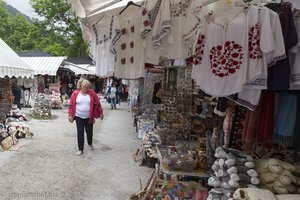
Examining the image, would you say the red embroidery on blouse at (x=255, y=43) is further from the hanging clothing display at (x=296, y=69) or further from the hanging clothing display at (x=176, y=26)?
the hanging clothing display at (x=176, y=26)

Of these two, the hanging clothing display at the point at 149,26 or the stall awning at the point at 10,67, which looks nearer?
the hanging clothing display at the point at 149,26

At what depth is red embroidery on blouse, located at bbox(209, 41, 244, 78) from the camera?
3.21m

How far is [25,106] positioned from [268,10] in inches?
708

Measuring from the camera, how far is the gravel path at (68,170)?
5684mm

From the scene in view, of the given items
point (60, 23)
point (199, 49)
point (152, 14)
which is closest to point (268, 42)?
point (199, 49)

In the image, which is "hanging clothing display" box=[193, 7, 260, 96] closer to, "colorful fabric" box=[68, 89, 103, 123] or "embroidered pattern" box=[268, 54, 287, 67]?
"embroidered pattern" box=[268, 54, 287, 67]

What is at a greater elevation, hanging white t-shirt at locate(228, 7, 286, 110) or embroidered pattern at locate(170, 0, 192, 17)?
embroidered pattern at locate(170, 0, 192, 17)

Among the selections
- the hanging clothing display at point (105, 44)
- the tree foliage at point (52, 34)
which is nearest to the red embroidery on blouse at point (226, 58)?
the hanging clothing display at point (105, 44)

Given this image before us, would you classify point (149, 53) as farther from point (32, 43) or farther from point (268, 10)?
point (32, 43)

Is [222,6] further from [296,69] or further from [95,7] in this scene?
[95,7]

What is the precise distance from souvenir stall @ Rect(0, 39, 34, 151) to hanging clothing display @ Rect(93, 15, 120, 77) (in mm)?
5008

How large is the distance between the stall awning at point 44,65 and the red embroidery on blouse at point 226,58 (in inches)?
665

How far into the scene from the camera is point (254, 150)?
4.16 meters

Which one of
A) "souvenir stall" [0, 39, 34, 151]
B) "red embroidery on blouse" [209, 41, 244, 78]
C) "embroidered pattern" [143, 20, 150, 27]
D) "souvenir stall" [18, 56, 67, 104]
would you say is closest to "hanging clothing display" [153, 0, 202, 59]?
"embroidered pattern" [143, 20, 150, 27]
